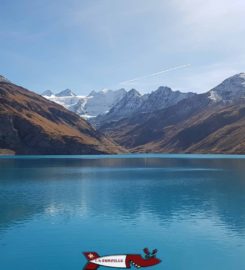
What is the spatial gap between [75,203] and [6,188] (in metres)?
30.7

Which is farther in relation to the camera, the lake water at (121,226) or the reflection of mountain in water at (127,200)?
the reflection of mountain in water at (127,200)

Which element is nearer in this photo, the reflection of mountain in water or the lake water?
the lake water

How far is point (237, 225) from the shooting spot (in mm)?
58562

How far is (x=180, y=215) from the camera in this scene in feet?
218

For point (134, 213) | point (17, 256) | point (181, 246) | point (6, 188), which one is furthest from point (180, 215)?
point (6, 188)

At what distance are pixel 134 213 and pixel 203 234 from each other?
1798 centimetres

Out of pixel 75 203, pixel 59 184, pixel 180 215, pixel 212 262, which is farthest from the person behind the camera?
pixel 59 184

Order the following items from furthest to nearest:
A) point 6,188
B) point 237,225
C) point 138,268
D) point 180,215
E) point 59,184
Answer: point 59,184, point 6,188, point 180,215, point 237,225, point 138,268

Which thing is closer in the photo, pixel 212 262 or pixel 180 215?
pixel 212 262

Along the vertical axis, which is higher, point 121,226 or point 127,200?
point 127,200

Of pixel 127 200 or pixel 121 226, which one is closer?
pixel 121 226

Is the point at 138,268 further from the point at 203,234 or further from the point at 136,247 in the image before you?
the point at 203,234

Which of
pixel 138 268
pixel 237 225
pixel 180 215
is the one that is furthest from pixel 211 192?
pixel 138 268

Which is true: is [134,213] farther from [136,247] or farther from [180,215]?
[136,247]
